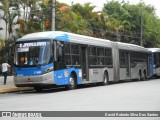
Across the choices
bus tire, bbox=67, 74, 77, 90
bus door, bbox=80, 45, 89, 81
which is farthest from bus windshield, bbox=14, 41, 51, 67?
bus door, bbox=80, 45, 89, 81

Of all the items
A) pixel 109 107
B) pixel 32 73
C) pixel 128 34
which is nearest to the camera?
pixel 109 107

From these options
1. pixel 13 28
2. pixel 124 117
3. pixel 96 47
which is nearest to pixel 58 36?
pixel 96 47

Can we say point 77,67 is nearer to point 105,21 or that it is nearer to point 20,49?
point 20,49

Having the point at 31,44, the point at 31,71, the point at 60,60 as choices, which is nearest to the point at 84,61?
the point at 60,60

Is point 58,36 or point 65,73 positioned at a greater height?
point 58,36

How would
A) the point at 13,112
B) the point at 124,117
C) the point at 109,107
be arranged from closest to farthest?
1. the point at 124,117
2. the point at 13,112
3. the point at 109,107

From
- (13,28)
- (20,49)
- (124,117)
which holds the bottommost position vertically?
(124,117)

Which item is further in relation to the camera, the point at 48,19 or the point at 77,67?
the point at 48,19

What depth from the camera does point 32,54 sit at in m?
21.9

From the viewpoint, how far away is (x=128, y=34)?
2432 inches

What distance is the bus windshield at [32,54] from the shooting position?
21.7 meters

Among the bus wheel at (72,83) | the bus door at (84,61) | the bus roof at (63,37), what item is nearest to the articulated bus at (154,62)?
the bus roof at (63,37)

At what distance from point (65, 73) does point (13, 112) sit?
10.9m

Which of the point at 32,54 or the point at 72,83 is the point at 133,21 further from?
the point at 32,54
